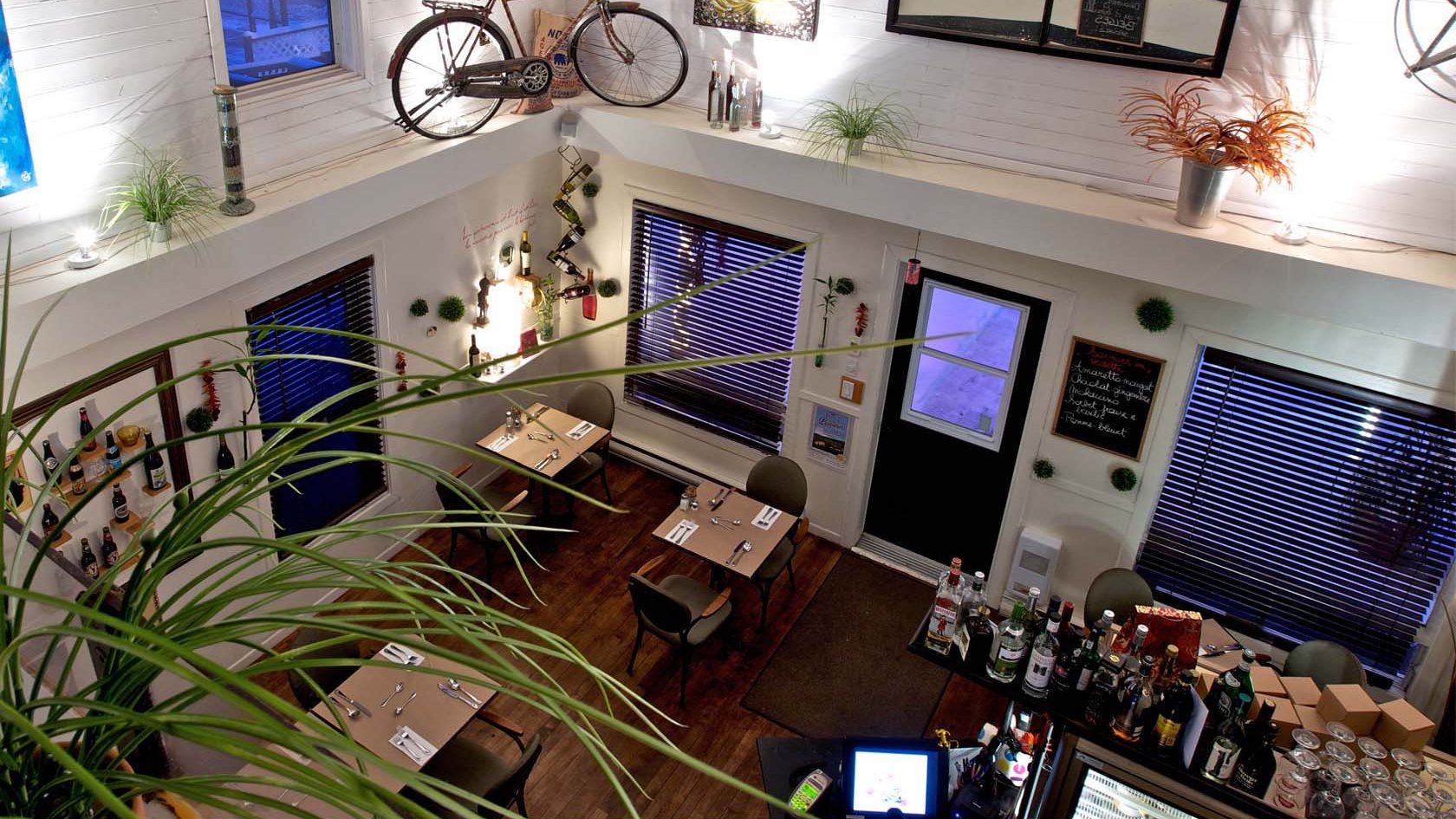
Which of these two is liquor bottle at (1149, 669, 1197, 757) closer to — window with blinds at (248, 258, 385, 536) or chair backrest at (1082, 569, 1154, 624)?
chair backrest at (1082, 569, 1154, 624)

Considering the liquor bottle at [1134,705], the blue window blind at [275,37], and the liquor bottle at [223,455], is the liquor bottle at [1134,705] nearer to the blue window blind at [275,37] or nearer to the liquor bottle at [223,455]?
the liquor bottle at [223,455]

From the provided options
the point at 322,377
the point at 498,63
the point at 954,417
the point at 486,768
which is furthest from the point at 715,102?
the point at 486,768

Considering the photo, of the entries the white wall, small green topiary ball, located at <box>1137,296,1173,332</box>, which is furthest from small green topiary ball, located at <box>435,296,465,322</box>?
small green topiary ball, located at <box>1137,296,1173,332</box>

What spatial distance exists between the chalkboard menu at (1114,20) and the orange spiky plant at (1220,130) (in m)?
0.33

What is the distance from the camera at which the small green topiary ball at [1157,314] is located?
657cm

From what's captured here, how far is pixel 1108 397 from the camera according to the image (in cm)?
704

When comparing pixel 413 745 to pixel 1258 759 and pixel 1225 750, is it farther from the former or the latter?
pixel 1258 759

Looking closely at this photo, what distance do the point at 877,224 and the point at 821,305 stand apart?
805 millimetres

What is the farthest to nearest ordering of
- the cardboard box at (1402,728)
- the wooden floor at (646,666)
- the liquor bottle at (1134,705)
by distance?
the wooden floor at (646,666) → the liquor bottle at (1134,705) → the cardboard box at (1402,728)

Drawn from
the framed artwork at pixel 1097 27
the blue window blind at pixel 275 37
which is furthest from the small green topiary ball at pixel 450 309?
the framed artwork at pixel 1097 27

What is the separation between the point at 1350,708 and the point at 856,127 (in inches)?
169

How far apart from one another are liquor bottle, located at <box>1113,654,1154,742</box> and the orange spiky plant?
298 cm

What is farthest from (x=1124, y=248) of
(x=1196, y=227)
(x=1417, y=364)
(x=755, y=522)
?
(x=755, y=522)

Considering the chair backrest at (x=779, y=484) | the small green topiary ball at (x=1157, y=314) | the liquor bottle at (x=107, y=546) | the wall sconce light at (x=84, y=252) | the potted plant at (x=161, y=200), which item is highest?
the potted plant at (x=161, y=200)
